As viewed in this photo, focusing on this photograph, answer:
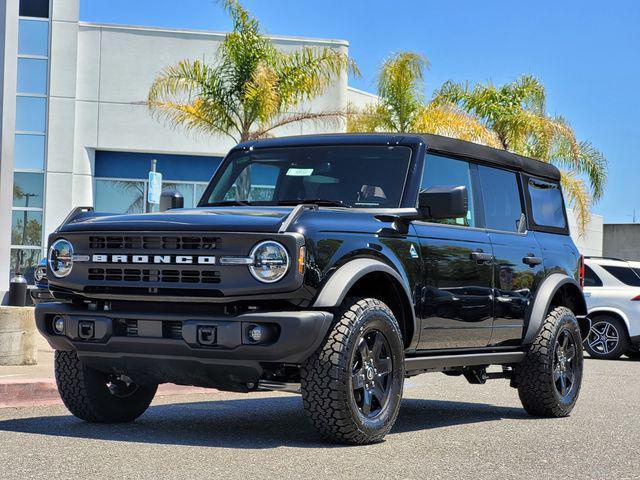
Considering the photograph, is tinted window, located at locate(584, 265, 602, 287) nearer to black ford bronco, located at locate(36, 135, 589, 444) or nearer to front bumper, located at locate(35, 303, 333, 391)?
black ford bronco, located at locate(36, 135, 589, 444)

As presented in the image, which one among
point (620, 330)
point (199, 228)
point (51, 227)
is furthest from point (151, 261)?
point (51, 227)

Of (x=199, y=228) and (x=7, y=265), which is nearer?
(x=199, y=228)

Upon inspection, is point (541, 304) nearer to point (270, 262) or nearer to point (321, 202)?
point (321, 202)

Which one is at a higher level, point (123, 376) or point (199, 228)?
point (199, 228)

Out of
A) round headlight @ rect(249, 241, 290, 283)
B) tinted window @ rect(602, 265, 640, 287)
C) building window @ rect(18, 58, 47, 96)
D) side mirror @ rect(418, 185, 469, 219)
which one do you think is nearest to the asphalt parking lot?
round headlight @ rect(249, 241, 290, 283)

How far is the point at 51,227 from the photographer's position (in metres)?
32.2

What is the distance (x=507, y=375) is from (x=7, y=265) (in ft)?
22.7

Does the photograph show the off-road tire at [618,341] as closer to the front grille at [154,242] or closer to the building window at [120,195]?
the front grille at [154,242]

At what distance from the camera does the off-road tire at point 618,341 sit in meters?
18.9

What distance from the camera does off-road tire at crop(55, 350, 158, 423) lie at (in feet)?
25.9

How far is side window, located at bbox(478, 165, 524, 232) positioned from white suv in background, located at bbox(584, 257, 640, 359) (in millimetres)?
9328

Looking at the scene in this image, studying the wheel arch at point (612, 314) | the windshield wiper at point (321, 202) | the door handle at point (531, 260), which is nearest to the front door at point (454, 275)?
the windshield wiper at point (321, 202)

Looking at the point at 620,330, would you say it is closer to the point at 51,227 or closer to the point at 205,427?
the point at 205,427

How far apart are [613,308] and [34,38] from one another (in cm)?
1963
